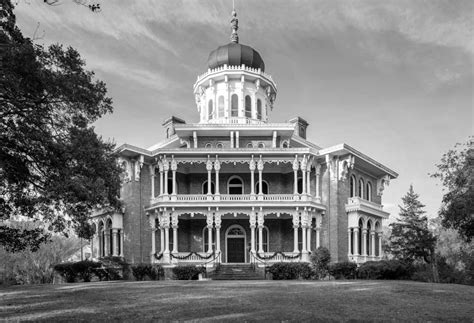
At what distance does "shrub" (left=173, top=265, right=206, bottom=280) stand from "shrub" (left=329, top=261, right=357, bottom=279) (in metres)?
7.83

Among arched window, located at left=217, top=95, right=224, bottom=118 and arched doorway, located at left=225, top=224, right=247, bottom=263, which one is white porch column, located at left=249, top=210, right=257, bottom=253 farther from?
arched window, located at left=217, top=95, right=224, bottom=118

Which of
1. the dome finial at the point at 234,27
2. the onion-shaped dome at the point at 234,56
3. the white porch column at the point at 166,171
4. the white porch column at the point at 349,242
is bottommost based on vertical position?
the white porch column at the point at 349,242

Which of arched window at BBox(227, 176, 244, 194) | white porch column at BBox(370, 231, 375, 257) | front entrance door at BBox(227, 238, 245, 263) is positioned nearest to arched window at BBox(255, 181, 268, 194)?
arched window at BBox(227, 176, 244, 194)

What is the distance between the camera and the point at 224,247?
3300 centimetres

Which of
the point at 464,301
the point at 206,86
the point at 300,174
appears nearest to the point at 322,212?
the point at 300,174

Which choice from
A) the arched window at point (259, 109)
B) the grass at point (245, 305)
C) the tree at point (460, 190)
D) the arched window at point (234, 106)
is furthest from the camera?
the arched window at point (259, 109)

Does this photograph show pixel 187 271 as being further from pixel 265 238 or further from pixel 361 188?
pixel 361 188

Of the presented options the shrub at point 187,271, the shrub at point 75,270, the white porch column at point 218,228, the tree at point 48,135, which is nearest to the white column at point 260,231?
the white porch column at point 218,228

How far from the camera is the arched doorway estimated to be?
32906mm

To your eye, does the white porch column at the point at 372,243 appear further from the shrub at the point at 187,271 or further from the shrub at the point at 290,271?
the shrub at the point at 187,271

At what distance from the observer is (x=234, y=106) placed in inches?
1486

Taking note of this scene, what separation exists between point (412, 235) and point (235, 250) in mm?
15154

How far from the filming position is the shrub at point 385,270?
88.5 feet

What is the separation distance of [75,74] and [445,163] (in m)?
24.6
